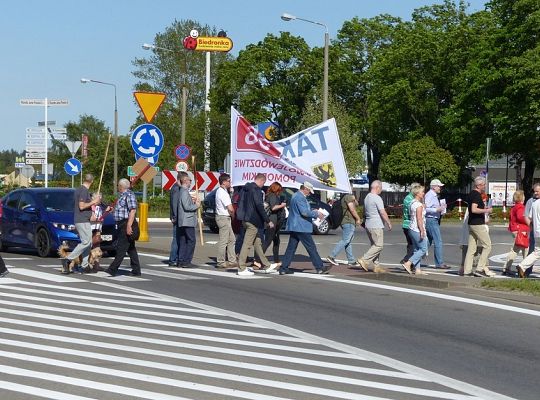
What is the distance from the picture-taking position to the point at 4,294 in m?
14.8

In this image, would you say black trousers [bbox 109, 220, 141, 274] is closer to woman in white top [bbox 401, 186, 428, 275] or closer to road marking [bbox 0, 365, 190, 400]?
woman in white top [bbox 401, 186, 428, 275]

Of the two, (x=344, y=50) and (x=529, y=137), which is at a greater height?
(x=344, y=50)

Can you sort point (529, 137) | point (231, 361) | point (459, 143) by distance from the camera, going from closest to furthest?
point (231, 361) < point (529, 137) < point (459, 143)

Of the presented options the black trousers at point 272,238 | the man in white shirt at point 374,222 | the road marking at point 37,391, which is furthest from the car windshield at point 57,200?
the road marking at point 37,391

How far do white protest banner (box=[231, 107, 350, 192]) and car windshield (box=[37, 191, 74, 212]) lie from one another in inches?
181

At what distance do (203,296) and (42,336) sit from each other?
176 inches

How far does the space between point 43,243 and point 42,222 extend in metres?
0.49

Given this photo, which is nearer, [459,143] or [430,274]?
[430,274]

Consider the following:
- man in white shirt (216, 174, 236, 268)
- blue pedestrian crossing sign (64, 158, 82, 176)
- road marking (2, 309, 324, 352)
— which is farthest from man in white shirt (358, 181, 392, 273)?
blue pedestrian crossing sign (64, 158, 82, 176)

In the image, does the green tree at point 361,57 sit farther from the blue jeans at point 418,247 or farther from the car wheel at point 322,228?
the blue jeans at point 418,247

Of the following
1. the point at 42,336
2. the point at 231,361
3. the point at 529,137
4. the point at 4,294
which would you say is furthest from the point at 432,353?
the point at 529,137

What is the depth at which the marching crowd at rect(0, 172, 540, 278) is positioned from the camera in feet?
59.5

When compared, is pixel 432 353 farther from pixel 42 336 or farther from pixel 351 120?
pixel 351 120

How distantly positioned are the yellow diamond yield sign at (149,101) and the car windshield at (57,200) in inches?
109
